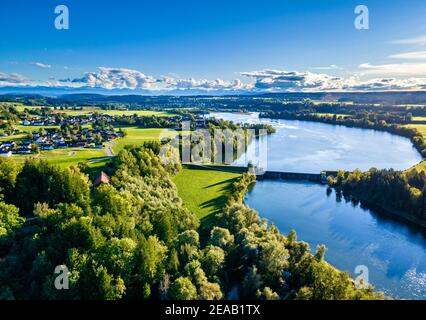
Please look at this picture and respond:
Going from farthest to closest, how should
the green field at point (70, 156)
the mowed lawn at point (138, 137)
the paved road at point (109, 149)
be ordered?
the mowed lawn at point (138, 137) → the paved road at point (109, 149) → the green field at point (70, 156)

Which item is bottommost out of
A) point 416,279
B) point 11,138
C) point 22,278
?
point 416,279

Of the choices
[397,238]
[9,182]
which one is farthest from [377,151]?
[9,182]

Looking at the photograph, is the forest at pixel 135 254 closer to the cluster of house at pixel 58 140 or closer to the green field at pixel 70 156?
the green field at pixel 70 156

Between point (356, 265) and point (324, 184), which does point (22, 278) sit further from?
point (324, 184)

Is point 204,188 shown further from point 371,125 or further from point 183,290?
point 371,125

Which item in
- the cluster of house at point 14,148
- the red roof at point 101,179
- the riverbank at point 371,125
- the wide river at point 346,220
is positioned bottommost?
the wide river at point 346,220

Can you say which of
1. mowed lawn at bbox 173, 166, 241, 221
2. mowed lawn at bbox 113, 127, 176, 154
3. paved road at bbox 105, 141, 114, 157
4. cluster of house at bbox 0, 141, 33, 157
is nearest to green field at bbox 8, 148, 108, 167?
paved road at bbox 105, 141, 114, 157

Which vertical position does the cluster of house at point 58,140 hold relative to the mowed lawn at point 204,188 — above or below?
above

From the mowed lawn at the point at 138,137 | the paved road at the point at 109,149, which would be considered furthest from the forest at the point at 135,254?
the mowed lawn at the point at 138,137
